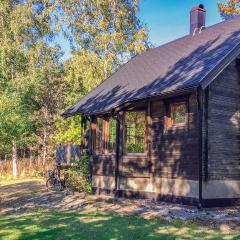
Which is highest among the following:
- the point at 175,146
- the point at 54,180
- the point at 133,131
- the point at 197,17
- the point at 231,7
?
the point at 231,7

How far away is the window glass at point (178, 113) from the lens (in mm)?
13766

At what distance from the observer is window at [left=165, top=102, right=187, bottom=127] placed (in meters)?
13.8

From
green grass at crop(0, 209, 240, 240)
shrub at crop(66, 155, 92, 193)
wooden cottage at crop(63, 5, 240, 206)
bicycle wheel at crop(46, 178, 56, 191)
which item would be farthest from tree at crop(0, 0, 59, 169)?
green grass at crop(0, 209, 240, 240)

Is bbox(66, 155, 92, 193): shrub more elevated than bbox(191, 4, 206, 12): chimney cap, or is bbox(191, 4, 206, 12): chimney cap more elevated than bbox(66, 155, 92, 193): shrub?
bbox(191, 4, 206, 12): chimney cap

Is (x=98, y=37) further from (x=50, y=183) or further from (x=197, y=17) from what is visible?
(x=50, y=183)

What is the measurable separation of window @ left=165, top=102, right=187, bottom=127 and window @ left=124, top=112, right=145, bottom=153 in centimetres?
158

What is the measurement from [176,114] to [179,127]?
627 mm

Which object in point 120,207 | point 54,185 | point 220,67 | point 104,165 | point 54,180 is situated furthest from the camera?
point 54,180

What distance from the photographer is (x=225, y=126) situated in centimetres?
1347

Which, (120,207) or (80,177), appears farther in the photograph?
(80,177)

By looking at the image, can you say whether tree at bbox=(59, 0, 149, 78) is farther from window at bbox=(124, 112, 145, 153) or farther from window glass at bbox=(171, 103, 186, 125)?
window glass at bbox=(171, 103, 186, 125)

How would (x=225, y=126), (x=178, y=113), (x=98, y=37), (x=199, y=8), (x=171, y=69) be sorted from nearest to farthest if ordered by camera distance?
1. (x=225, y=126)
2. (x=178, y=113)
3. (x=171, y=69)
4. (x=199, y=8)
5. (x=98, y=37)

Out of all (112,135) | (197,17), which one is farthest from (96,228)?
(197,17)

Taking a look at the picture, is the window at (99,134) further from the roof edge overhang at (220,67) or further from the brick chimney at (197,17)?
the roof edge overhang at (220,67)
